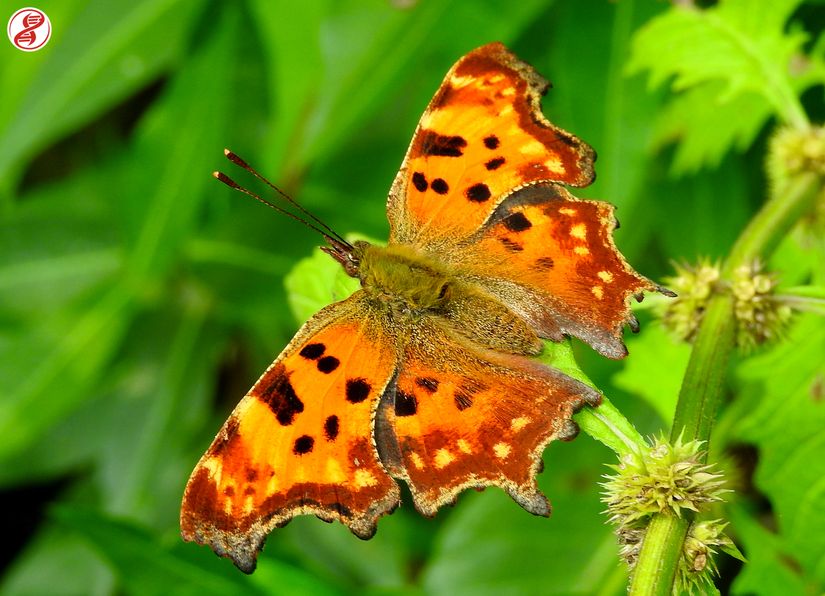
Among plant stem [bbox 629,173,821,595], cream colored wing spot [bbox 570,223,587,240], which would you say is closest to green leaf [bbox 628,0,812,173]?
plant stem [bbox 629,173,821,595]

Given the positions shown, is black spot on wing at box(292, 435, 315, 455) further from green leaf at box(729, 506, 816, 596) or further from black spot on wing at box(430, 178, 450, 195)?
green leaf at box(729, 506, 816, 596)

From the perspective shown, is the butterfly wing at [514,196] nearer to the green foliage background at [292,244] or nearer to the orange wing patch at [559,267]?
the orange wing patch at [559,267]

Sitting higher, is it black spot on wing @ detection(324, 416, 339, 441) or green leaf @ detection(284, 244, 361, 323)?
green leaf @ detection(284, 244, 361, 323)

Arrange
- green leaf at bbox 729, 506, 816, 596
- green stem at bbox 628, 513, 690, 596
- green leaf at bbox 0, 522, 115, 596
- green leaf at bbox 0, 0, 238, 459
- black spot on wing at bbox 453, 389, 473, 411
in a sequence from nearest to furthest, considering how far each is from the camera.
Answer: green stem at bbox 628, 513, 690, 596 < black spot on wing at bbox 453, 389, 473, 411 < green leaf at bbox 729, 506, 816, 596 < green leaf at bbox 0, 0, 238, 459 < green leaf at bbox 0, 522, 115, 596

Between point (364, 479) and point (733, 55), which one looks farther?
point (733, 55)

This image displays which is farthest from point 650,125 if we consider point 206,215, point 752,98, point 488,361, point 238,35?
point 206,215

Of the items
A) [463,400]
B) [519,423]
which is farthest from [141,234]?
[519,423]

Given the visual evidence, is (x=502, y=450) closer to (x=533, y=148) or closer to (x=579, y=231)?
(x=579, y=231)
